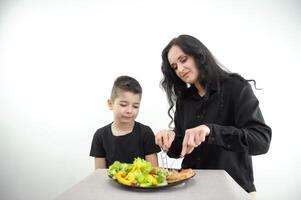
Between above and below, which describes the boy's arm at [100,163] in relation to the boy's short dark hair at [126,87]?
below

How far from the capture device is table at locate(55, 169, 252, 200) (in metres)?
0.85

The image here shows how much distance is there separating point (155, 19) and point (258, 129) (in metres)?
1.38

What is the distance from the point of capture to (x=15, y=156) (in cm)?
257

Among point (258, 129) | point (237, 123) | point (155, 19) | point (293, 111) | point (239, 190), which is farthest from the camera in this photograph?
point (155, 19)

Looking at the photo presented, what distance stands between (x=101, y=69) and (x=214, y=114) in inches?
48.2

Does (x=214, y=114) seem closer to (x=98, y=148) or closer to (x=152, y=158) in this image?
(x=152, y=158)

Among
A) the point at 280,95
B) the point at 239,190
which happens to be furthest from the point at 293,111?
the point at 239,190

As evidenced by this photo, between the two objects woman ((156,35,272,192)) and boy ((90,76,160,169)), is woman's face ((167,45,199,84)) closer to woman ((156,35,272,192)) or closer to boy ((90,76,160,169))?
woman ((156,35,272,192))

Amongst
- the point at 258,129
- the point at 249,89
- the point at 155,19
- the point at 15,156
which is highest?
the point at 155,19

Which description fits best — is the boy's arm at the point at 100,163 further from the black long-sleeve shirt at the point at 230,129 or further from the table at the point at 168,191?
the table at the point at 168,191

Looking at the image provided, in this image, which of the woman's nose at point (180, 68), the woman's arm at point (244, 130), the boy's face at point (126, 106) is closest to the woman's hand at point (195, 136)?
the woman's arm at point (244, 130)

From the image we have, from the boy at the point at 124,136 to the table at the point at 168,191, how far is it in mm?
615

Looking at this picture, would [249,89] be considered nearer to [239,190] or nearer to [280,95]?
[239,190]

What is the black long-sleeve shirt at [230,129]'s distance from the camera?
1112 millimetres
